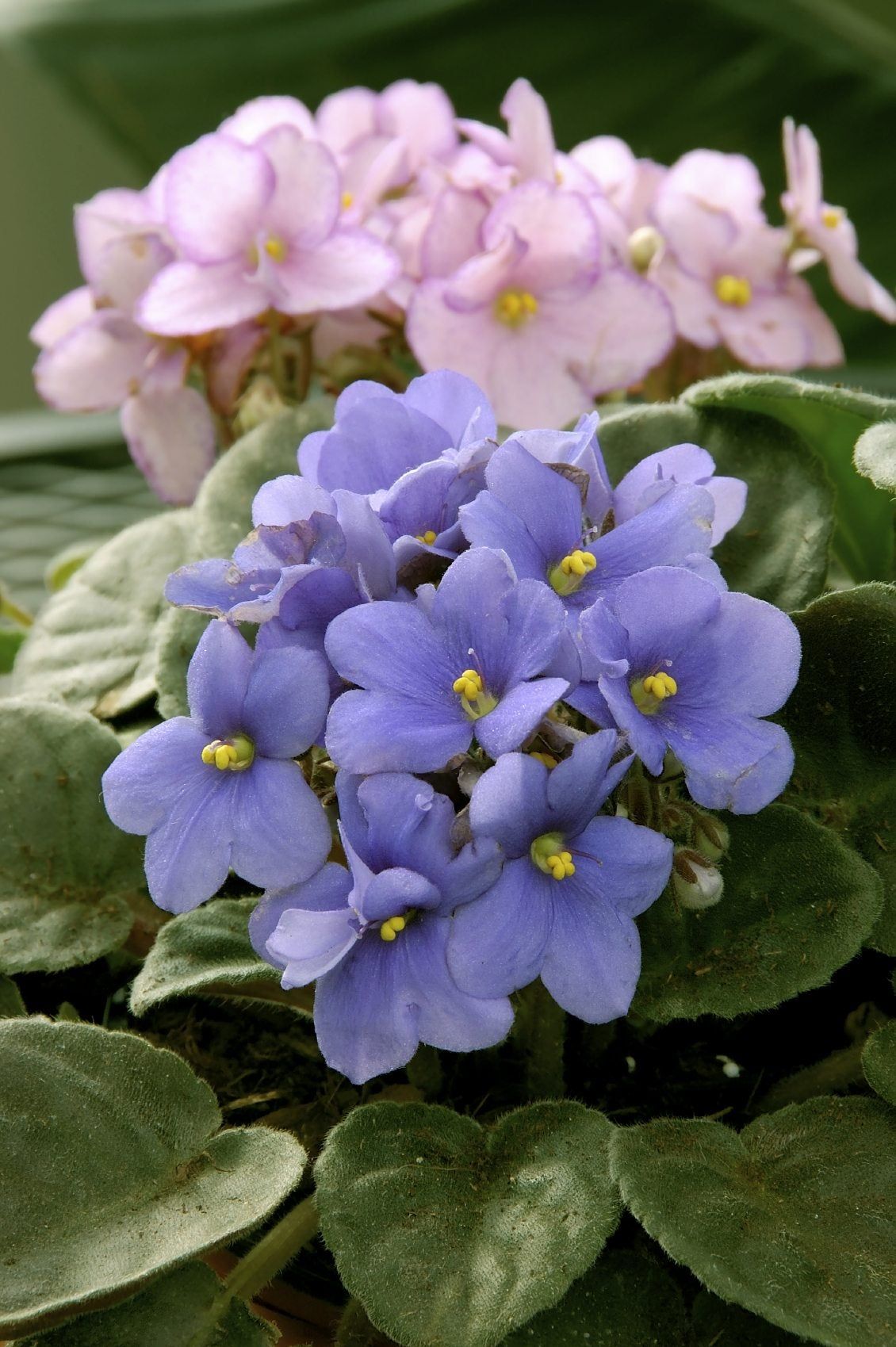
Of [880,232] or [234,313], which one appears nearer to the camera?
[234,313]

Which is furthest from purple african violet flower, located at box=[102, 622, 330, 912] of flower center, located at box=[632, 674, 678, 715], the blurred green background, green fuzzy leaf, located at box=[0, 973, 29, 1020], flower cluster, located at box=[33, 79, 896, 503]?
the blurred green background

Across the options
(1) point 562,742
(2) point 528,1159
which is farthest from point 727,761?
(2) point 528,1159

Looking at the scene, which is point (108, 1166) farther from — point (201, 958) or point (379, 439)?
point (379, 439)

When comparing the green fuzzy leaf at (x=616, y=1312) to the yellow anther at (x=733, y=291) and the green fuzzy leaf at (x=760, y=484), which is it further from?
the yellow anther at (x=733, y=291)

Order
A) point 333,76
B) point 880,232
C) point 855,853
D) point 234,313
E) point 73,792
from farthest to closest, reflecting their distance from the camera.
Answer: point 333,76 < point 880,232 < point 234,313 < point 73,792 < point 855,853

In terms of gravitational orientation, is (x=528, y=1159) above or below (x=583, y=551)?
below

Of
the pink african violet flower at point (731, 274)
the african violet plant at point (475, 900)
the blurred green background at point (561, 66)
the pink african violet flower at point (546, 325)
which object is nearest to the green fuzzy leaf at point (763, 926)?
the african violet plant at point (475, 900)

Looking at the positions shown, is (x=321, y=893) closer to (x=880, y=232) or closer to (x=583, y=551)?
(x=583, y=551)
